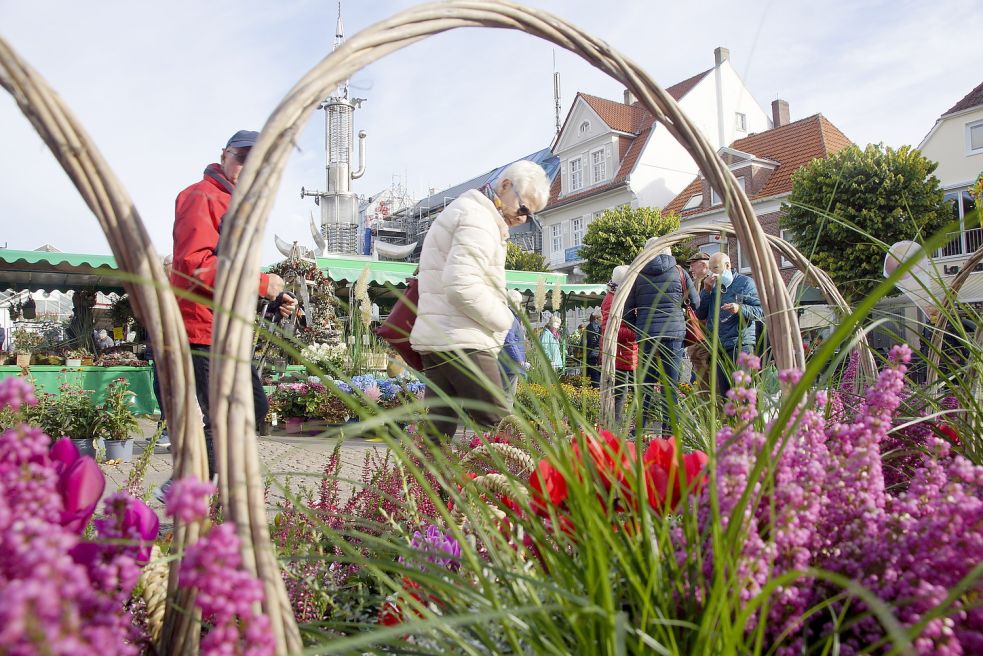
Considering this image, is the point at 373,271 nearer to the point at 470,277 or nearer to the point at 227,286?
the point at 470,277

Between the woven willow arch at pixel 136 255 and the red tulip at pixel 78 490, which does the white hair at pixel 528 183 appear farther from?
the red tulip at pixel 78 490

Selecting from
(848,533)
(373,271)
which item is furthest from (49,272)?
(848,533)

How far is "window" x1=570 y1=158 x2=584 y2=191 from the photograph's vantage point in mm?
Result: 33219

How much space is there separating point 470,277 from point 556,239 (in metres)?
32.7

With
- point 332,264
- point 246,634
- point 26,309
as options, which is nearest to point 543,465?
point 246,634

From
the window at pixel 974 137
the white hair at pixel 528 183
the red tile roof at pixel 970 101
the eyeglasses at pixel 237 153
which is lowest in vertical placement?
the white hair at pixel 528 183

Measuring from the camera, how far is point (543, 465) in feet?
2.72

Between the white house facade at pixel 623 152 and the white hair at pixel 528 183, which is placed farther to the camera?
the white house facade at pixel 623 152

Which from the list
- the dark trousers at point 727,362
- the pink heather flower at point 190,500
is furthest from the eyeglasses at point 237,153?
the pink heather flower at point 190,500

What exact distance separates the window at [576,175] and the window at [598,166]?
2.30 feet

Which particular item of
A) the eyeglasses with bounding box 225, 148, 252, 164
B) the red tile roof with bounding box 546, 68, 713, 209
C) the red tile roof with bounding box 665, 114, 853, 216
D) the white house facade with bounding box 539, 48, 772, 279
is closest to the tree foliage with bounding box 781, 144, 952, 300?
the red tile roof with bounding box 665, 114, 853, 216

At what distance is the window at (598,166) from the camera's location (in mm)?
31859

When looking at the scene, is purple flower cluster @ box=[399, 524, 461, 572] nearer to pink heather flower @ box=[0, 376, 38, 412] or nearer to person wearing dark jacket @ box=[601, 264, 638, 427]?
person wearing dark jacket @ box=[601, 264, 638, 427]

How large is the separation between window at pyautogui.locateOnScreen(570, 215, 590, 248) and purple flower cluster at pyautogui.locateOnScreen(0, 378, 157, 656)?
107ft
